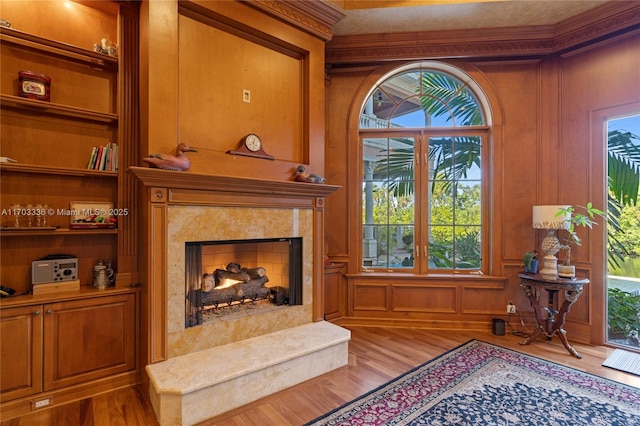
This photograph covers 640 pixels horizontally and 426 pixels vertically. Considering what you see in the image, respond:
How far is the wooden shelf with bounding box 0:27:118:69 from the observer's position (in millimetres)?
2377

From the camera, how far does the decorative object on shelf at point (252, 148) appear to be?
2.94 meters

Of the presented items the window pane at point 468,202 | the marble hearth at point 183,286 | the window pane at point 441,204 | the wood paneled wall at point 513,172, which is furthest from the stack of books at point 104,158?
the window pane at point 468,202

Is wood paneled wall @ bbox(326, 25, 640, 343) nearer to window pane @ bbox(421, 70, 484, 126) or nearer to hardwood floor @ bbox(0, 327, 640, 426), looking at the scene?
window pane @ bbox(421, 70, 484, 126)

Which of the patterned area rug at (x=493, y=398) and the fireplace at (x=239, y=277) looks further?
the fireplace at (x=239, y=277)

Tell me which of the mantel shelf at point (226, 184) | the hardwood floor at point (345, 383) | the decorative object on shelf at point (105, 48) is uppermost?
the decorative object on shelf at point (105, 48)

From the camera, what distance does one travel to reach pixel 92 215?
8.74ft

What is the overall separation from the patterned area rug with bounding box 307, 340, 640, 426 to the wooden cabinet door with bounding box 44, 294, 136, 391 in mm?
1680

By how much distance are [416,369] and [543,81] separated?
11.9 ft

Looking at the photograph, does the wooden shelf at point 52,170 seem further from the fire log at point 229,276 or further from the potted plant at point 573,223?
the potted plant at point 573,223

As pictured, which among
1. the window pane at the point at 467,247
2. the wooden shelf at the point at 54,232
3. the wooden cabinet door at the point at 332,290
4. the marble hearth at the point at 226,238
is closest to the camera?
the wooden shelf at the point at 54,232

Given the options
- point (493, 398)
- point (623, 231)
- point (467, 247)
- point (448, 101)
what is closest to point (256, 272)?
point (493, 398)

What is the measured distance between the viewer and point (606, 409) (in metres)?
2.30

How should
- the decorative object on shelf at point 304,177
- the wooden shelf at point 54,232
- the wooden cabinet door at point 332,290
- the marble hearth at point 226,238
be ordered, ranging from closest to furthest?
1. the wooden shelf at point 54,232
2. the marble hearth at point 226,238
3. the decorative object on shelf at point 304,177
4. the wooden cabinet door at point 332,290

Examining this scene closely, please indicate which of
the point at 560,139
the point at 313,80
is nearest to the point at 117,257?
the point at 313,80
